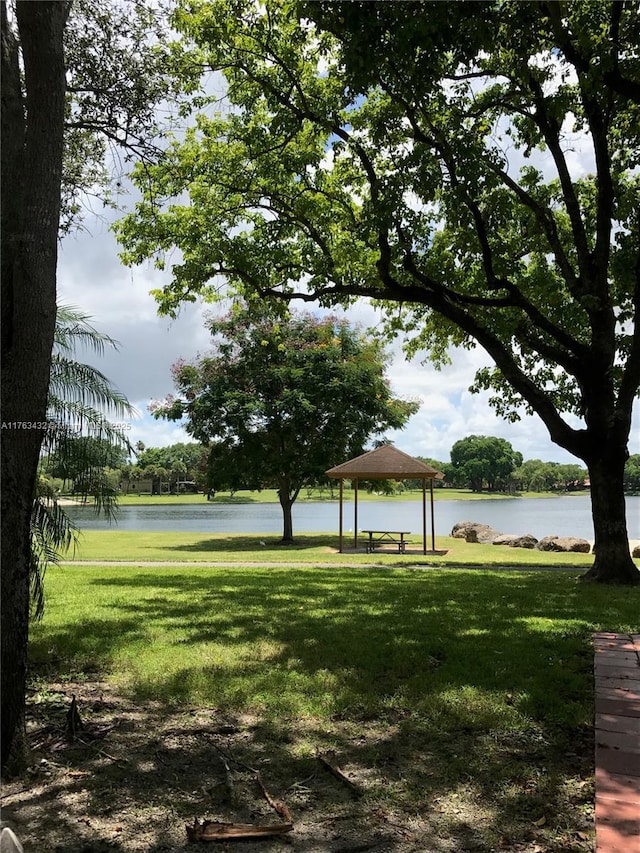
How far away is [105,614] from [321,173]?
28.3 feet

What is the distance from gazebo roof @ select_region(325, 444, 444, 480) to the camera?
19.7 meters

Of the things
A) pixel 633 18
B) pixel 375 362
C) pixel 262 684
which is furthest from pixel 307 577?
pixel 375 362

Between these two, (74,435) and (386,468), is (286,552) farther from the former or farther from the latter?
(74,435)

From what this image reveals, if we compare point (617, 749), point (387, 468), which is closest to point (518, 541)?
point (387, 468)

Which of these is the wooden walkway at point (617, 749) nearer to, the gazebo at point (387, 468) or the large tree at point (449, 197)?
the large tree at point (449, 197)

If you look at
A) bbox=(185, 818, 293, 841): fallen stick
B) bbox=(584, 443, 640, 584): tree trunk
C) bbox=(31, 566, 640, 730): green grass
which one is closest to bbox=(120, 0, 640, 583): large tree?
bbox=(584, 443, 640, 584): tree trunk

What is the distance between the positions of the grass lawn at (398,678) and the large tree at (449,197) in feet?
14.1

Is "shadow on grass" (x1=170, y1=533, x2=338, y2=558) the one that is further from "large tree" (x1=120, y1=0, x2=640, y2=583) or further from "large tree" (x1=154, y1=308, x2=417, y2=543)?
"large tree" (x1=120, y1=0, x2=640, y2=583)

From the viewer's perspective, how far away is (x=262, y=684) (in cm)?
487

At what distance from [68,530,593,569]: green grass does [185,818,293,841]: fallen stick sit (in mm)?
12851

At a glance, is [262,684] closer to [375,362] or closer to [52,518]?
[52,518]

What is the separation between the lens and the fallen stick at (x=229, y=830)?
281 centimetres

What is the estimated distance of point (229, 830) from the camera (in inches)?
113

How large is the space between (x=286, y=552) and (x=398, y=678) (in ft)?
50.4
